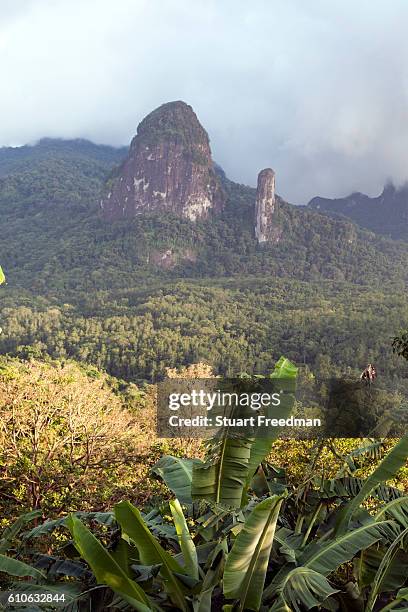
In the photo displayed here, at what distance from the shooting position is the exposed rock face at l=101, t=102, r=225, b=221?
9919cm

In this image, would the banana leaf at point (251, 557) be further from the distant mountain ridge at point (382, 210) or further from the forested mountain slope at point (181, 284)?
the distant mountain ridge at point (382, 210)

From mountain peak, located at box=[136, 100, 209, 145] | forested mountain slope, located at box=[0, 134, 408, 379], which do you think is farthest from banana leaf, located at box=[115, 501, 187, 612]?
mountain peak, located at box=[136, 100, 209, 145]

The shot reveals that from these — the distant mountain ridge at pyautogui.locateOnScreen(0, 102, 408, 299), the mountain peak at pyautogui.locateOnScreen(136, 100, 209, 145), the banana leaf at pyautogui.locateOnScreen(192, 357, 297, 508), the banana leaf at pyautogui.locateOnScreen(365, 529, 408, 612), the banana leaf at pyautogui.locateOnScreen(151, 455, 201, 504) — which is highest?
the mountain peak at pyautogui.locateOnScreen(136, 100, 209, 145)

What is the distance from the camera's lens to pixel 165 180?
9994 centimetres

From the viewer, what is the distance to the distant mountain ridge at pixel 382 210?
11631 centimetres

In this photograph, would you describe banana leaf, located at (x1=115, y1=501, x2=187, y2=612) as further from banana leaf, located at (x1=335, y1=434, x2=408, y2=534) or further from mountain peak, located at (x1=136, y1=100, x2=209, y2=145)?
mountain peak, located at (x1=136, y1=100, x2=209, y2=145)

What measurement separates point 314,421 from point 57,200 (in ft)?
359

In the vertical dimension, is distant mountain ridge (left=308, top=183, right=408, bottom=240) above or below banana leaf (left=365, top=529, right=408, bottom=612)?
above

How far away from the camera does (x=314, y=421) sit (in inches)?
179

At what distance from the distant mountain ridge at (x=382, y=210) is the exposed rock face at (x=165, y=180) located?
3864 cm

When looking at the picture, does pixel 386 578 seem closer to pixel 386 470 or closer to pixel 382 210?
pixel 386 470

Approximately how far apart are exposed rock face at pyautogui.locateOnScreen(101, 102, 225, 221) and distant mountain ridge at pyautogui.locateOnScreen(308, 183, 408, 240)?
38.6 meters

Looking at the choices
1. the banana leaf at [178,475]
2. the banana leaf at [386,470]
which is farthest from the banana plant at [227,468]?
the banana leaf at [386,470]

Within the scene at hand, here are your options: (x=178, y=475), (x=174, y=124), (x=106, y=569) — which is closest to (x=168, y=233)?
(x=174, y=124)
